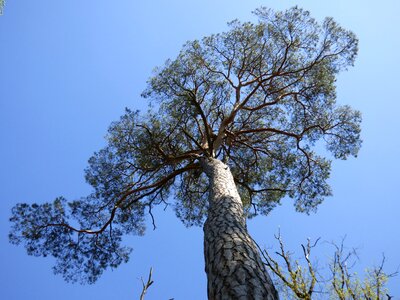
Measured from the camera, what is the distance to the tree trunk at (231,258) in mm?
2557

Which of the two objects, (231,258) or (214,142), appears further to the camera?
(214,142)

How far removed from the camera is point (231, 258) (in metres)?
3.02

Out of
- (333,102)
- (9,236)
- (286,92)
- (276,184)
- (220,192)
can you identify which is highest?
(286,92)

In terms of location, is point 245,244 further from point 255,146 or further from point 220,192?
point 255,146

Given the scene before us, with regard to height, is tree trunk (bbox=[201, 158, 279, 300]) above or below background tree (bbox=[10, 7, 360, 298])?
below

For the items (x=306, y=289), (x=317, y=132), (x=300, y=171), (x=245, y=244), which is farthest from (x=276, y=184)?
(x=245, y=244)

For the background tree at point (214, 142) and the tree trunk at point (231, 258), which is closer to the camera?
the tree trunk at point (231, 258)

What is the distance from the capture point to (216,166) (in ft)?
20.5

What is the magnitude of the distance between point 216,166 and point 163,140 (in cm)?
217

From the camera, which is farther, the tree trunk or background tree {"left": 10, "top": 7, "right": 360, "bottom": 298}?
background tree {"left": 10, "top": 7, "right": 360, "bottom": 298}

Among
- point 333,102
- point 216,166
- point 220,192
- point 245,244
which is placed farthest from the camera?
point 333,102

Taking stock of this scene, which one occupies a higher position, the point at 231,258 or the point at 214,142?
the point at 214,142

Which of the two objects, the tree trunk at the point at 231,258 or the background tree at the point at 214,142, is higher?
the background tree at the point at 214,142

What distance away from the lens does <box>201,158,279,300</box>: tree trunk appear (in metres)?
2.56
